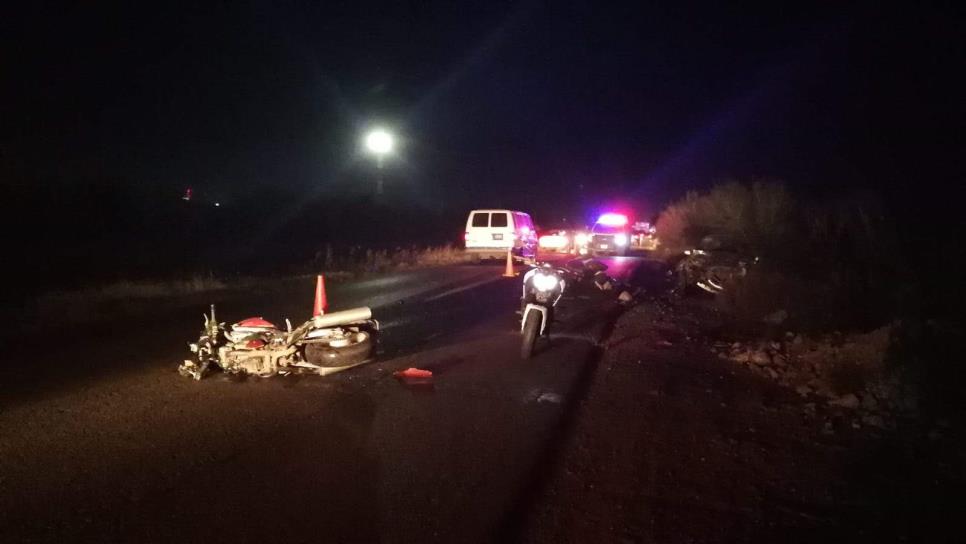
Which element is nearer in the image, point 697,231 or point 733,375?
point 733,375

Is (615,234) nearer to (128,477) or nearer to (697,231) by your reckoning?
(697,231)

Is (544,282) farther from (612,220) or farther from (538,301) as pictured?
(612,220)

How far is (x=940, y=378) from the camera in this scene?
856cm

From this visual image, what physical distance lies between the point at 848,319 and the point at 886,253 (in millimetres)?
1582

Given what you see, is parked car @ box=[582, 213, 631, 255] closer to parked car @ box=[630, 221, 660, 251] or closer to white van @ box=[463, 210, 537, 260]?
white van @ box=[463, 210, 537, 260]

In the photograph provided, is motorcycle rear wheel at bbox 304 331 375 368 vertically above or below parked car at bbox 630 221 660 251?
below

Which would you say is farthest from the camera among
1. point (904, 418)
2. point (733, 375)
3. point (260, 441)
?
point (733, 375)

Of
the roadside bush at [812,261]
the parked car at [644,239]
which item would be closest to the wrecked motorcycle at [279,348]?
the roadside bush at [812,261]

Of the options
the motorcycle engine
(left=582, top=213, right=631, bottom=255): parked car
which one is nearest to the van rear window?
(left=582, top=213, right=631, bottom=255): parked car

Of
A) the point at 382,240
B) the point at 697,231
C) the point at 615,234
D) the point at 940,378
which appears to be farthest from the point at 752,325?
the point at 382,240

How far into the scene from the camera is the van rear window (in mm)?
28953

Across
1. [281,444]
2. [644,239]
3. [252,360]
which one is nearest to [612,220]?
[644,239]

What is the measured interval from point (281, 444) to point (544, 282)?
5.78m

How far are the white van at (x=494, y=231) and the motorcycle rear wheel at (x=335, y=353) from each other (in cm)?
1835
